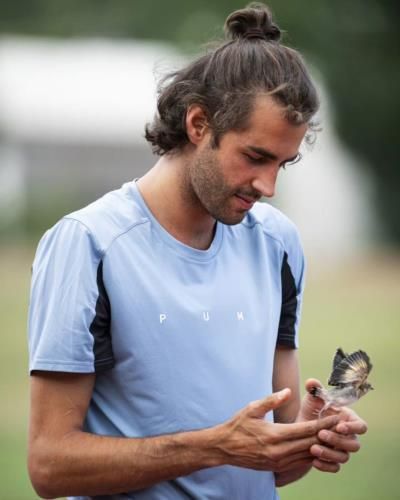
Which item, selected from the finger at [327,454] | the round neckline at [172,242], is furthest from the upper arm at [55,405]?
the finger at [327,454]

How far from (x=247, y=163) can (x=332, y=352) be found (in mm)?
12383

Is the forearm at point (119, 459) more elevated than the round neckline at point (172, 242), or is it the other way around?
the round neckline at point (172, 242)

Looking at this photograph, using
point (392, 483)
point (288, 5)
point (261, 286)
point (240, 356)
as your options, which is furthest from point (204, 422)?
point (288, 5)

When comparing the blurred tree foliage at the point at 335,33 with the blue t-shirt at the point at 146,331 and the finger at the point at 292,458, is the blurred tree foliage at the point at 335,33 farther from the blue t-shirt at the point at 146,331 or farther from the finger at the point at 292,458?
the finger at the point at 292,458

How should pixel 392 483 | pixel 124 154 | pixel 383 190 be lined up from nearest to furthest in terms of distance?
pixel 392 483 → pixel 383 190 → pixel 124 154

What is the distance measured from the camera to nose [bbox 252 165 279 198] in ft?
13.5

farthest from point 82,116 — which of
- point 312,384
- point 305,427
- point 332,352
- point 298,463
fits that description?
point 305,427

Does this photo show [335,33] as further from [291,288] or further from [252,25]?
[291,288]

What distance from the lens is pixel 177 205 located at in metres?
4.20

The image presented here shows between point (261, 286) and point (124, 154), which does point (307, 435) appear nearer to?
point (261, 286)

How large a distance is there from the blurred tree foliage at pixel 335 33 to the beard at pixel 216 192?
27138mm

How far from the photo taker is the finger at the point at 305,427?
3740 millimetres

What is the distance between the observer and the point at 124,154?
42.2m

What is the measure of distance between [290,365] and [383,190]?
90.3 feet
